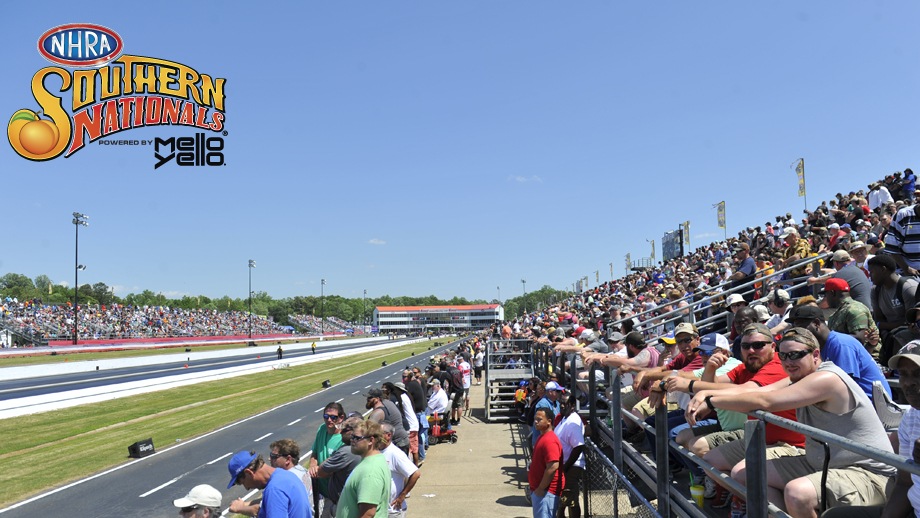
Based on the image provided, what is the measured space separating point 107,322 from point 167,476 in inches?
3094

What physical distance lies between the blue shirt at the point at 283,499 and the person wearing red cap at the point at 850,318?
5473mm

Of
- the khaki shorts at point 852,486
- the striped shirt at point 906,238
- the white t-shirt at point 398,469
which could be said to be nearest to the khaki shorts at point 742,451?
the khaki shorts at point 852,486

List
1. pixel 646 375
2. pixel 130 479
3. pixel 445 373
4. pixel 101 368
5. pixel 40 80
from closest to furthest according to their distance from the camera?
pixel 646 375
pixel 130 479
pixel 445 373
pixel 40 80
pixel 101 368

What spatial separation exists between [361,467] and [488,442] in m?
11.6

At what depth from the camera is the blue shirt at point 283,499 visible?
5352mm

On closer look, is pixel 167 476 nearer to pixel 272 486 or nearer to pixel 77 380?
pixel 272 486

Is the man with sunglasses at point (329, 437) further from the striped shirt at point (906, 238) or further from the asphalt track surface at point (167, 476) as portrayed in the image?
the striped shirt at point (906, 238)

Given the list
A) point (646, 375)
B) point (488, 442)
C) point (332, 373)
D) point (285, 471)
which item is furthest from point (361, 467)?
point (332, 373)

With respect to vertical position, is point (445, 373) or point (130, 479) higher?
point (445, 373)

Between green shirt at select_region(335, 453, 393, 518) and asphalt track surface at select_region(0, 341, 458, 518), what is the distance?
27.2 feet

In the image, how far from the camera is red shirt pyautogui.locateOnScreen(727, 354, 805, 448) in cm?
400

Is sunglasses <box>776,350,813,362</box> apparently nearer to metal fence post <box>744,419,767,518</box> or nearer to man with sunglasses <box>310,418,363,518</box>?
metal fence post <box>744,419,767,518</box>

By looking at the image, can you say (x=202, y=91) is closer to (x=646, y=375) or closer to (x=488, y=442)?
(x=488, y=442)

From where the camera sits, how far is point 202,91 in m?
29.7
